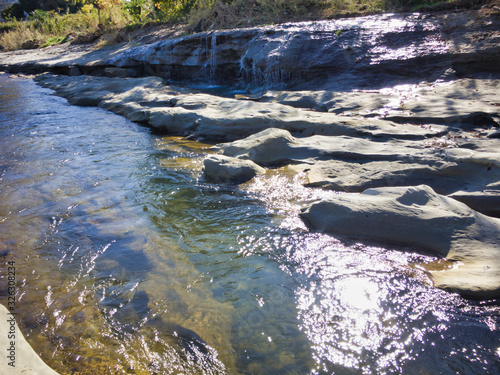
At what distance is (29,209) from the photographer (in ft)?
12.3

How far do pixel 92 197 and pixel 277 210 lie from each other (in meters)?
2.27

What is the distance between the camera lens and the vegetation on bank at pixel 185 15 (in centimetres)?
1082

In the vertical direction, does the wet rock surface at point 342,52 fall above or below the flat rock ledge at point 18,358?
above

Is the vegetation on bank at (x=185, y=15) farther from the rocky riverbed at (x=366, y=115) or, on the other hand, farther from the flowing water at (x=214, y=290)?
the flowing water at (x=214, y=290)

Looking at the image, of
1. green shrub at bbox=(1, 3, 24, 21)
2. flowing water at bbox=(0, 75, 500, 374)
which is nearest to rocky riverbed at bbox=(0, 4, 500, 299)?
flowing water at bbox=(0, 75, 500, 374)

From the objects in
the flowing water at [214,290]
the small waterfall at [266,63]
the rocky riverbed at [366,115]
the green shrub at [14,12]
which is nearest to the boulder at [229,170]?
the rocky riverbed at [366,115]

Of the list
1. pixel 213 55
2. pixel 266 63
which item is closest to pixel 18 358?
pixel 266 63

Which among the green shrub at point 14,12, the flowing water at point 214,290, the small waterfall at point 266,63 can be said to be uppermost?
the green shrub at point 14,12

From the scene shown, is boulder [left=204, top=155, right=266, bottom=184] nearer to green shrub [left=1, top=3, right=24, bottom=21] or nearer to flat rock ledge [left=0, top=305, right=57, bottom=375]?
flat rock ledge [left=0, top=305, right=57, bottom=375]

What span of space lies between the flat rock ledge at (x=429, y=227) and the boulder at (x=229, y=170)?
4.07ft

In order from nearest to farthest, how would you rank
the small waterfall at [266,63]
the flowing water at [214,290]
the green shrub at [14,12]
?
the flowing water at [214,290], the small waterfall at [266,63], the green shrub at [14,12]

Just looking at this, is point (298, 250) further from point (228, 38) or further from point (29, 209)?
point (228, 38)

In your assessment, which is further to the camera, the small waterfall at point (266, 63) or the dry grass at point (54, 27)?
the dry grass at point (54, 27)

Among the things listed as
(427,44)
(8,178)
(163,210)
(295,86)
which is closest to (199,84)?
(295,86)
